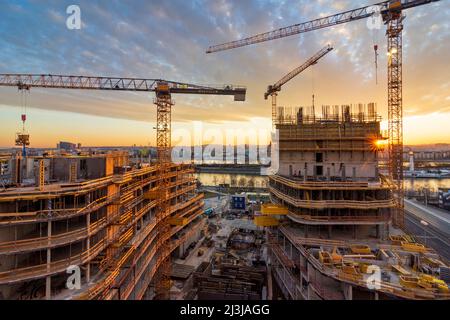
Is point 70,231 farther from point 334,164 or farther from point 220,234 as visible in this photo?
point 220,234

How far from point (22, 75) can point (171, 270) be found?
39722 mm

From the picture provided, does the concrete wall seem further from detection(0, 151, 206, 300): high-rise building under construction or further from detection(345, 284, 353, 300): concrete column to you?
detection(0, 151, 206, 300): high-rise building under construction

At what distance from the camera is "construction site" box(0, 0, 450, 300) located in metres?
14.6

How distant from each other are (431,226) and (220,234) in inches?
1344

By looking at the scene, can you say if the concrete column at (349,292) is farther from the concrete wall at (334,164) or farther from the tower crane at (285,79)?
the tower crane at (285,79)

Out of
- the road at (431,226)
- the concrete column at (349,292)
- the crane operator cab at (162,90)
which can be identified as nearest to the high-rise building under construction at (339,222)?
the concrete column at (349,292)

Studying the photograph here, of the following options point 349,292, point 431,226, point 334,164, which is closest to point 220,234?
point 334,164

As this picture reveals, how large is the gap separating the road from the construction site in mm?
3511

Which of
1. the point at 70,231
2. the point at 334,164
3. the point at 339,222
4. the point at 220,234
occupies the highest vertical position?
the point at 334,164

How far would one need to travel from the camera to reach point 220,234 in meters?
44.0

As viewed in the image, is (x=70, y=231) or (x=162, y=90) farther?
(x=162, y=90)

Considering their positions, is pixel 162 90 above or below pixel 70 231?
above

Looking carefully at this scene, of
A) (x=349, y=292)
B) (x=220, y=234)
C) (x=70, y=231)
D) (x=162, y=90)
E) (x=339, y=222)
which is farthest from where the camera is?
(x=220, y=234)

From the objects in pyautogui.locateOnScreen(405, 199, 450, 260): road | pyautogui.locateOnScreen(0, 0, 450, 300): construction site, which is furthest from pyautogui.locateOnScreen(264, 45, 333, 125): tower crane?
pyautogui.locateOnScreen(405, 199, 450, 260): road
